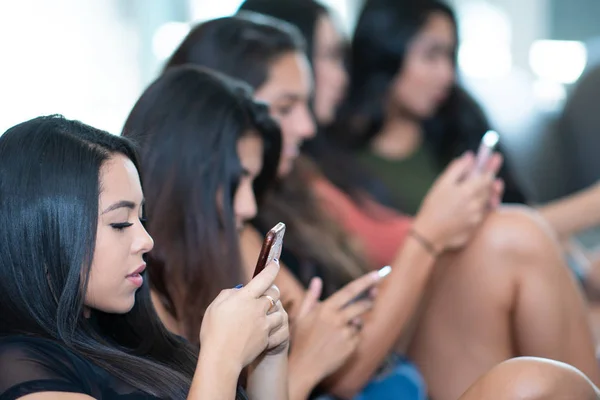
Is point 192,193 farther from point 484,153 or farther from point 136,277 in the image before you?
point 484,153

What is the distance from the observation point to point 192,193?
3.59ft

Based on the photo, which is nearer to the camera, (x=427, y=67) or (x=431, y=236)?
(x=431, y=236)

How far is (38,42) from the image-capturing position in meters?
1.80

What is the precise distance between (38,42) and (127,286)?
1.07 meters

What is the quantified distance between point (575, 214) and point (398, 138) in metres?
0.42

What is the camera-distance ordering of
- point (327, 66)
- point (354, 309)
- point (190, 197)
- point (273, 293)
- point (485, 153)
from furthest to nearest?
point (327, 66)
point (485, 153)
point (354, 309)
point (190, 197)
point (273, 293)

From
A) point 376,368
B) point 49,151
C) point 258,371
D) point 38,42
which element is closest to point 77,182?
point 49,151

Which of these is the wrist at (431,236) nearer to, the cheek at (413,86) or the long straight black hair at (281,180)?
the long straight black hair at (281,180)

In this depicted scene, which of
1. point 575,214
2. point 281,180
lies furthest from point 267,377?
point 575,214

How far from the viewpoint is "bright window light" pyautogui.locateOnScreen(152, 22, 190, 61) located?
229 centimetres

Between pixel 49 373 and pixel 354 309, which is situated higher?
pixel 49 373

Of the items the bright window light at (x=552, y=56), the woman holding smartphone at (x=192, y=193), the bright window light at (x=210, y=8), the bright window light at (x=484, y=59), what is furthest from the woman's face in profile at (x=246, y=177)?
the bright window light at (x=552, y=56)

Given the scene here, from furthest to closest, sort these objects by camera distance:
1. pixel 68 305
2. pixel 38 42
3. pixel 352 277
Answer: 1. pixel 38 42
2. pixel 352 277
3. pixel 68 305

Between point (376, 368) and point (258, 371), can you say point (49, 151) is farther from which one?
point (376, 368)
